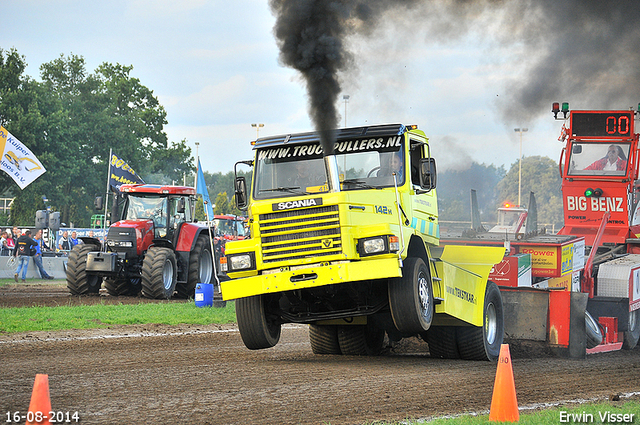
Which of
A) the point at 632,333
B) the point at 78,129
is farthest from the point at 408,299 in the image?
the point at 78,129

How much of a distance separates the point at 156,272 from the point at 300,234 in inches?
385

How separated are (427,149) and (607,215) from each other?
21.2 ft

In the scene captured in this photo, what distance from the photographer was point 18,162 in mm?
23984

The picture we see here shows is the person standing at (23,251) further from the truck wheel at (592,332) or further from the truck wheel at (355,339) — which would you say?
the truck wheel at (592,332)

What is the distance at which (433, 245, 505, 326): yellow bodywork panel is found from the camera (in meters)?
8.84

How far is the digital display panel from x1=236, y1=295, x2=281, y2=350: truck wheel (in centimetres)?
919

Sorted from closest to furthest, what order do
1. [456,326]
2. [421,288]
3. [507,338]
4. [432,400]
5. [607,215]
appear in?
[432,400], [421,288], [456,326], [507,338], [607,215]

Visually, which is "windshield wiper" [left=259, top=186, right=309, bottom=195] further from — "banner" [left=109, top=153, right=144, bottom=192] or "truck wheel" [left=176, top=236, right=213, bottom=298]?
"banner" [left=109, top=153, right=144, bottom=192]

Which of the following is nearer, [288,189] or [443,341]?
[288,189]

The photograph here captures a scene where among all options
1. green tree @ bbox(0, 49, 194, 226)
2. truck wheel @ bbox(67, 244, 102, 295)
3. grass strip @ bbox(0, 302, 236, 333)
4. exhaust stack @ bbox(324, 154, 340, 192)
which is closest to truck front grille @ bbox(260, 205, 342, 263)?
exhaust stack @ bbox(324, 154, 340, 192)

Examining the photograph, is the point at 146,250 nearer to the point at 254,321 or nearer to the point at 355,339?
the point at 355,339

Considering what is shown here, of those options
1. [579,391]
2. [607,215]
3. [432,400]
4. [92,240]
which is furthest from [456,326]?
[92,240]

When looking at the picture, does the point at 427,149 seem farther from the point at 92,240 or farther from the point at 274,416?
the point at 92,240

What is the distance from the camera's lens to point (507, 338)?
10953 millimetres
